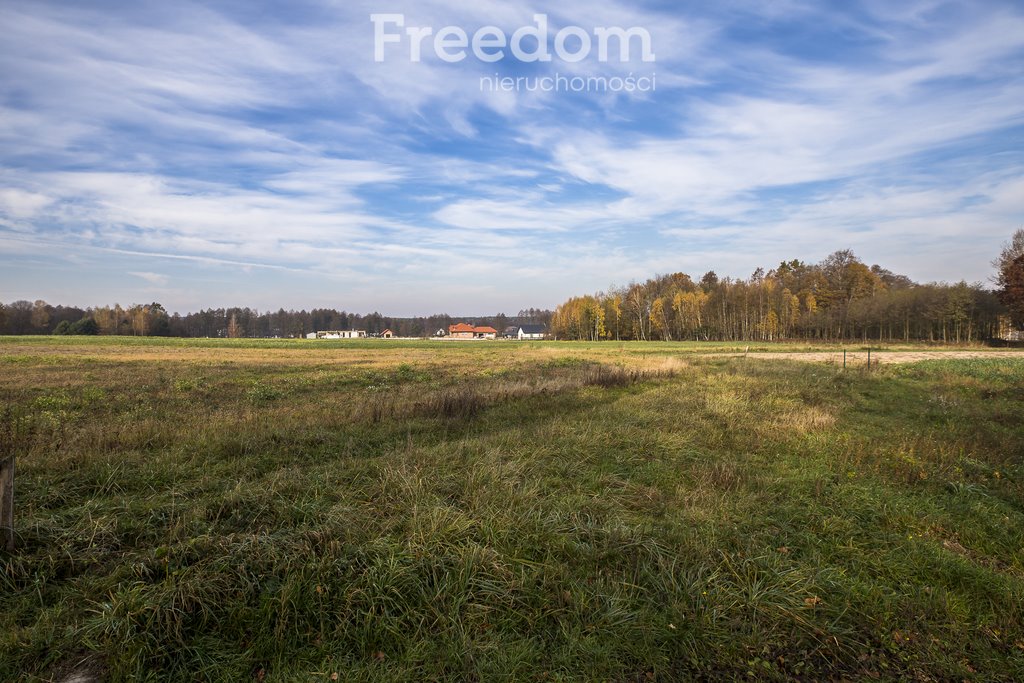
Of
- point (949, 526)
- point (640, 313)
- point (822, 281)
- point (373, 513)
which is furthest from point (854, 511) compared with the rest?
point (822, 281)

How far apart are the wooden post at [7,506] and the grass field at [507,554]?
0.14 m

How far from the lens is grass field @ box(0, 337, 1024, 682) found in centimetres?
385

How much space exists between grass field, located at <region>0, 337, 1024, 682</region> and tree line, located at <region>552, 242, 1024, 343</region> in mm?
72809

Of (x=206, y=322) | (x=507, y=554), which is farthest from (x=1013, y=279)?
(x=206, y=322)

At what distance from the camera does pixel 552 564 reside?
4.93m

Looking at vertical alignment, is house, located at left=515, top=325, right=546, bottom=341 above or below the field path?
above

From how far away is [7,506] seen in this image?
194 inches

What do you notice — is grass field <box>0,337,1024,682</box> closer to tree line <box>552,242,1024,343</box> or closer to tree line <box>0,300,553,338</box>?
tree line <box>552,242,1024,343</box>

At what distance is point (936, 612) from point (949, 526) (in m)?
2.61

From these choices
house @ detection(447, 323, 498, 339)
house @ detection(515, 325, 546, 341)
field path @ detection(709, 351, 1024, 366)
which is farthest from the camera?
house @ detection(447, 323, 498, 339)

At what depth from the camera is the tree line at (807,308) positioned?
66.2 meters

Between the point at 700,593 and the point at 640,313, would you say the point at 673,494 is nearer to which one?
the point at 700,593

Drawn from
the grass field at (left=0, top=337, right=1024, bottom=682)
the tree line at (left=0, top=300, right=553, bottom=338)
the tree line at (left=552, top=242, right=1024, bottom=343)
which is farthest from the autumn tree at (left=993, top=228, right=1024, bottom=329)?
the tree line at (left=0, top=300, right=553, bottom=338)

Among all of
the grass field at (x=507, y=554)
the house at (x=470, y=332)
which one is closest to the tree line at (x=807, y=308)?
the house at (x=470, y=332)
